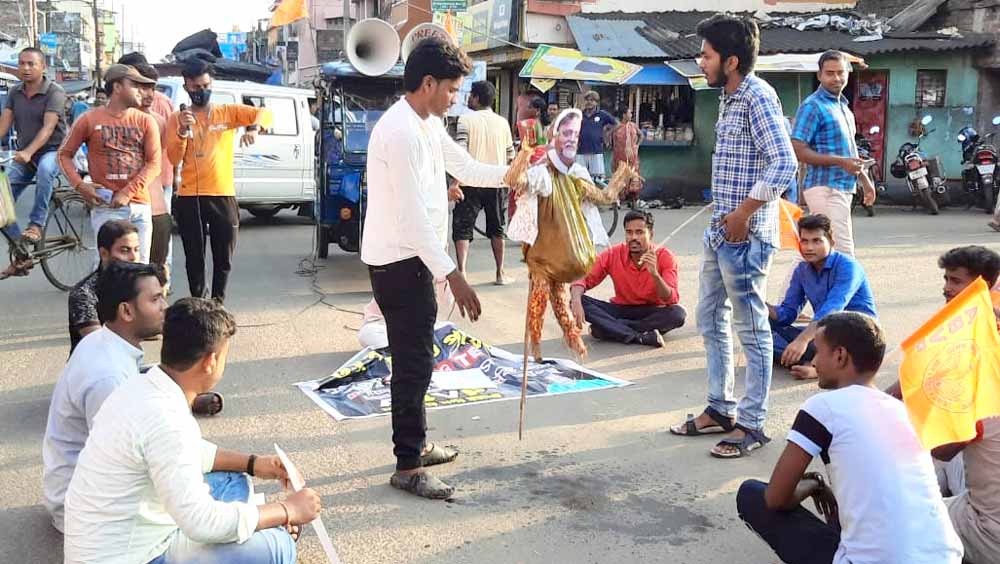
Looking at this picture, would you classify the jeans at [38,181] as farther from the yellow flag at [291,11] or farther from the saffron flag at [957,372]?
the yellow flag at [291,11]

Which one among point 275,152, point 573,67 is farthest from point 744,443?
point 573,67

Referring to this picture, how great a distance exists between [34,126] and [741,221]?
6360 millimetres

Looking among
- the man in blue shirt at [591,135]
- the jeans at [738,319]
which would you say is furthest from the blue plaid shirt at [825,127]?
the man in blue shirt at [591,135]

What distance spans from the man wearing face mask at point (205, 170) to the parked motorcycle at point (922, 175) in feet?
39.1

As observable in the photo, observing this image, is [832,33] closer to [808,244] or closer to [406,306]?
[808,244]

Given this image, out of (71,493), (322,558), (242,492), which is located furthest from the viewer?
(322,558)

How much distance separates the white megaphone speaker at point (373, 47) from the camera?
32.0ft

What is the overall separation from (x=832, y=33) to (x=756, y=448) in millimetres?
14936

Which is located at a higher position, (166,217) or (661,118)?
(661,118)

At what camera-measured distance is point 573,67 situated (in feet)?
51.3

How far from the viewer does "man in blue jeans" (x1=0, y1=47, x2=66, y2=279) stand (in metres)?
7.69

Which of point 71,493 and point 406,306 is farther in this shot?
point 406,306

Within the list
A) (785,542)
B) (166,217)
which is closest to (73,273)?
(166,217)

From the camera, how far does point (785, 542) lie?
10.3ft
